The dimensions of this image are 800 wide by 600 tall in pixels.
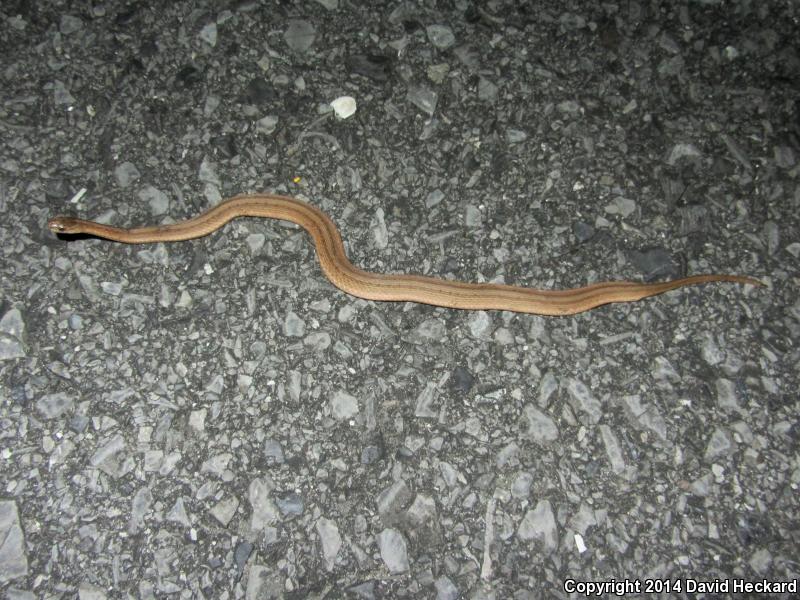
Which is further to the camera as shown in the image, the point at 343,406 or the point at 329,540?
the point at 343,406

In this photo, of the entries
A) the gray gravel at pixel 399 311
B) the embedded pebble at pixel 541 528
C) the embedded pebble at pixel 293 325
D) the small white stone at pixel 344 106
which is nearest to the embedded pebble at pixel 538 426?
the gray gravel at pixel 399 311

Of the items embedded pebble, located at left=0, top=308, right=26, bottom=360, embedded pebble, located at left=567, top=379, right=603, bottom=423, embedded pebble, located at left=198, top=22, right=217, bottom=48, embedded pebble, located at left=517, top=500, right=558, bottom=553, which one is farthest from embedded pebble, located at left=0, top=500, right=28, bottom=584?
embedded pebble, located at left=198, top=22, right=217, bottom=48

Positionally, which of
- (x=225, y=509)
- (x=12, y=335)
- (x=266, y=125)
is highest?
(x=266, y=125)

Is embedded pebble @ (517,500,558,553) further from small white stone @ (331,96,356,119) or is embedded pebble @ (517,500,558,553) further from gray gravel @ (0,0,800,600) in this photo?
small white stone @ (331,96,356,119)

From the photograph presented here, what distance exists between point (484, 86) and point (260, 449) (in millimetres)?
3450

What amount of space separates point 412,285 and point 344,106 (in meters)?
1.73

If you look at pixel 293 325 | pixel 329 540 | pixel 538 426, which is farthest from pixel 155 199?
pixel 538 426

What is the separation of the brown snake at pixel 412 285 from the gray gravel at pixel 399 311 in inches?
4.4

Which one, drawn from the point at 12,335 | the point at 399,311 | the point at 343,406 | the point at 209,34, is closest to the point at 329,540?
the point at 343,406

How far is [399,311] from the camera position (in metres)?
4.27

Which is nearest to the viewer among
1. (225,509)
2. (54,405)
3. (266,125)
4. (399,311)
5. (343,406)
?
(225,509)

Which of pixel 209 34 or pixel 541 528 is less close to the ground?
pixel 209 34

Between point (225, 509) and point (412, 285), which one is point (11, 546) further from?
point (412, 285)

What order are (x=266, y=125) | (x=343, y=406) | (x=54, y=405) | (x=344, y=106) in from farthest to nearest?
(x=344, y=106) → (x=266, y=125) → (x=343, y=406) → (x=54, y=405)
